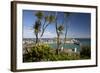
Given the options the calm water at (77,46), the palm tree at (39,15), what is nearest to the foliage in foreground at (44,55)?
the calm water at (77,46)

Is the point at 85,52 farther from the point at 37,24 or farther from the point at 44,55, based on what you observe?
the point at 37,24

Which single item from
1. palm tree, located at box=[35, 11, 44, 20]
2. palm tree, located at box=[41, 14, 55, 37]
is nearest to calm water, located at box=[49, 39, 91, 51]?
palm tree, located at box=[41, 14, 55, 37]

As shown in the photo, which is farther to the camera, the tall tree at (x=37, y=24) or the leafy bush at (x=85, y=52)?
the leafy bush at (x=85, y=52)

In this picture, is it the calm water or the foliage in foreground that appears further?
the calm water

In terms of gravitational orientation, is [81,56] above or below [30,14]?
below

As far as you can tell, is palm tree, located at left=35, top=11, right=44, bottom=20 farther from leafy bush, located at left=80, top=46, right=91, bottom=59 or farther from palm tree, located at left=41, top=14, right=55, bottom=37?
leafy bush, located at left=80, top=46, right=91, bottom=59

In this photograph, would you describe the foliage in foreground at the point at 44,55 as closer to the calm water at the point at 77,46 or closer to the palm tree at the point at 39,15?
the calm water at the point at 77,46

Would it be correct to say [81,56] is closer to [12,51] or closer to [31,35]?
[31,35]

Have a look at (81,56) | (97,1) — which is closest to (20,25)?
(81,56)
